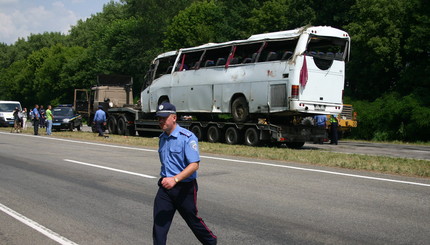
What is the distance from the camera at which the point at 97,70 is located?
72.1 meters

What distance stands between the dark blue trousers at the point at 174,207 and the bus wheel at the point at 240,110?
15436mm

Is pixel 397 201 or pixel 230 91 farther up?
pixel 230 91

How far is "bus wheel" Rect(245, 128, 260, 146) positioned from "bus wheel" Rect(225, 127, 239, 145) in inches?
20.6

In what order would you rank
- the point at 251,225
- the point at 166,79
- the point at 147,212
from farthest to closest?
1. the point at 166,79
2. the point at 147,212
3. the point at 251,225

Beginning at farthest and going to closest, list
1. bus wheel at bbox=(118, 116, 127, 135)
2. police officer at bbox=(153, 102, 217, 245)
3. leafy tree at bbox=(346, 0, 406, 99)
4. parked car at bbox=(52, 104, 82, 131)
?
1. parked car at bbox=(52, 104, 82, 131)
2. leafy tree at bbox=(346, 0, 406, 99)
3. bus wheel at bbox=(118, 116, 127, 135)
4. police officer at bbox=(153, 102, 217, 245)

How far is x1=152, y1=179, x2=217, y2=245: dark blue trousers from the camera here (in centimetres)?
472

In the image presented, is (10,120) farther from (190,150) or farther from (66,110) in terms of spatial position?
(190,150)

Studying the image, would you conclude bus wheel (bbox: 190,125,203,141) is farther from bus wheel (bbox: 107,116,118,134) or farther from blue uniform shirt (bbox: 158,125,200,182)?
blue uniform shirt (bbox: 158,125,200,182)

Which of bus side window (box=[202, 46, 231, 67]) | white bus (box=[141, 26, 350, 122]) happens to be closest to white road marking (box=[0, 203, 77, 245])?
white bus (box=[141, 26, 350, 122])

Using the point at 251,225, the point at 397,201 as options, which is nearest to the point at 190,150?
the point at 251,225

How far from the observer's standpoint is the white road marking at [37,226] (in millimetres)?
5980

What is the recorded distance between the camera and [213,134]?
21938 millimetres

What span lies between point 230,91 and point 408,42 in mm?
16689

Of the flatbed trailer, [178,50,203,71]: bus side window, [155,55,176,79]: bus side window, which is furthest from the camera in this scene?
[155,55,176,79]: bus side window
